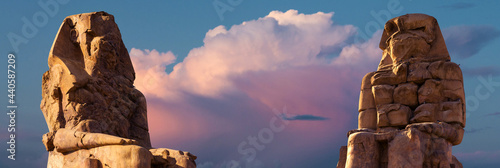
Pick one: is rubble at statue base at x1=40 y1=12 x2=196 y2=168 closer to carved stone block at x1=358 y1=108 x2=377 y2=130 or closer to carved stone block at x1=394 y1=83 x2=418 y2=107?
carved stone block at x1=358 y1=108 x2=377 y2=130

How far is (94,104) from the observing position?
1244cm

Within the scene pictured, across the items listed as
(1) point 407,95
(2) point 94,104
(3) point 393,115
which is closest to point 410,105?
(1) point 407,95

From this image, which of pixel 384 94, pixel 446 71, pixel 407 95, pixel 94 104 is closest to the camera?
pixel 446 71

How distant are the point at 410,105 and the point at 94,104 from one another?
4986mm

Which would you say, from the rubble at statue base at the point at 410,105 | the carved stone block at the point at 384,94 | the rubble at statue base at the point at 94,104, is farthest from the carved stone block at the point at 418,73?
the rubble at statue base at the point at 94,104

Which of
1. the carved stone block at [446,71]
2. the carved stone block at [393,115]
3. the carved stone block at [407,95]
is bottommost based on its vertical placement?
the carved stone block at [393,115]

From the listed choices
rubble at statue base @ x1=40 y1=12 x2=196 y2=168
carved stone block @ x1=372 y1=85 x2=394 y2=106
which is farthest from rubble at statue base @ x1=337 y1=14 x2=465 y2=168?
rubble at statue base @ x1=40 y1=12 x2=196 y2=168

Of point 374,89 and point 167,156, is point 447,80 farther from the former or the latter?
point 167,156

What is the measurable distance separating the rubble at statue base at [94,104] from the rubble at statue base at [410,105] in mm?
2753

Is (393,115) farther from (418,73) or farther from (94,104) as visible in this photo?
(94,104)

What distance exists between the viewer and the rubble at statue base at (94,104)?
447 inches

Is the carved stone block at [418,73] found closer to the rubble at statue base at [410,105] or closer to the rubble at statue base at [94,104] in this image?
the rubble at statue base at [410,105]

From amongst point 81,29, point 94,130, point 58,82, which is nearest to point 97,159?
point 94,130

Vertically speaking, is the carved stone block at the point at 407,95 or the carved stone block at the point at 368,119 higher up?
the carved stone block at the point at 407,95
